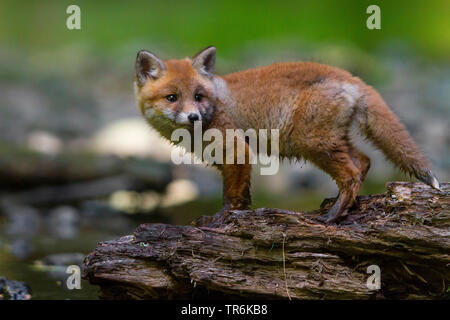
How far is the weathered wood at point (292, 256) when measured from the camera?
4031 mm

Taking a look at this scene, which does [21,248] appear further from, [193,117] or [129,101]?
[129,101]

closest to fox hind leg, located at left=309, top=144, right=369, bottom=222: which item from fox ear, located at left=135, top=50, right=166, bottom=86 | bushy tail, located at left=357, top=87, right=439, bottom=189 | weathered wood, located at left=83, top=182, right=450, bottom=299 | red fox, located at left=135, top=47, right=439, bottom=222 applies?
red fox, located at left=135, top=47, right=439, bottom=222

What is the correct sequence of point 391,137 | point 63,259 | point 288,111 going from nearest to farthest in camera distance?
1. point 391,137
2. point 288,111
3. point 63,259

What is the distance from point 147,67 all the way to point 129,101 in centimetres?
933

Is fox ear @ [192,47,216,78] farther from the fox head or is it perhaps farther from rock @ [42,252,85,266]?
rock @ [42,252,85,266]

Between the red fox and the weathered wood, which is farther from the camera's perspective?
the red fox

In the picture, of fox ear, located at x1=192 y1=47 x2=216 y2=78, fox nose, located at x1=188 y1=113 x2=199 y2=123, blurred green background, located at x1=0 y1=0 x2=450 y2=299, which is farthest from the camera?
blurred green background, located at x1=0 y1=0 x2=450 y2=299

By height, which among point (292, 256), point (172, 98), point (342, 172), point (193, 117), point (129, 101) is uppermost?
point (129, 101)

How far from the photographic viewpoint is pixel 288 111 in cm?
509

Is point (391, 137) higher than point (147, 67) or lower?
lower

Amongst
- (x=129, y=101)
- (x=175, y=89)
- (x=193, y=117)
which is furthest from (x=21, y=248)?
(x=129, y=101)

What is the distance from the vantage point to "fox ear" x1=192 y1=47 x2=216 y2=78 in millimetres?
5414

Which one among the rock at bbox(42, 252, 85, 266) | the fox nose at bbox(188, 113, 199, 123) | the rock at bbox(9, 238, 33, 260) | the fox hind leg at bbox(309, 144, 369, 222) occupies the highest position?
the fox nose at bbox(188, 113, 199, 123)

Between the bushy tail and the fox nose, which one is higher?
the fox nose
